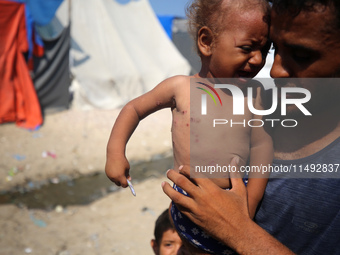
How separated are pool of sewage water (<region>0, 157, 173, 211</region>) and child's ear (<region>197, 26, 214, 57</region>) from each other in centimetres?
382

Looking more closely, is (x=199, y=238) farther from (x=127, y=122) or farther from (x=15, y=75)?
(x=15, y=75)

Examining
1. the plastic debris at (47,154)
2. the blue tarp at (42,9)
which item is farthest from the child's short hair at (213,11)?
the blue tarp at (42,9)

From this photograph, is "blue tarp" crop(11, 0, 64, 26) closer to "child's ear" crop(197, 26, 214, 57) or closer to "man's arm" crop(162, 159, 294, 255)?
"child's ear" crop(197, 26, 214, 57)

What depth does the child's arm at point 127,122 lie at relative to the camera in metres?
1.75

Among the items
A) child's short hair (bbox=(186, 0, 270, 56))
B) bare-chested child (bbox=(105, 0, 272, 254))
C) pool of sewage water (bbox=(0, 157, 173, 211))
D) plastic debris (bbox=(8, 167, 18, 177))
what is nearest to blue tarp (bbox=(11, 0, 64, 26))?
plastic debris (bbox=(8, 167, 18, 177))

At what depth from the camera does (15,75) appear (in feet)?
25.6

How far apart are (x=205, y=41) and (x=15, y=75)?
7126mm

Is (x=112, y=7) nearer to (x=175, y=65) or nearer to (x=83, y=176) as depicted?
(x=175, y=65)

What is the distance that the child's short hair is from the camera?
1.66 metres

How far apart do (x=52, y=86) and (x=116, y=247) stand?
5.91 metres

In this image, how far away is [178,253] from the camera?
2648mm

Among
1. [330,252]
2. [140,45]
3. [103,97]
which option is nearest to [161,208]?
[330,252]

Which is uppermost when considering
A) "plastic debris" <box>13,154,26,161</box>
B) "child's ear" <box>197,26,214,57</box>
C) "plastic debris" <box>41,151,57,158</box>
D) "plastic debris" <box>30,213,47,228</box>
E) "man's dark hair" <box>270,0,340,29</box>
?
"man's dark hair" <box>270,0,340,29</box>

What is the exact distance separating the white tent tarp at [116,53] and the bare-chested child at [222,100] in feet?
25.9
